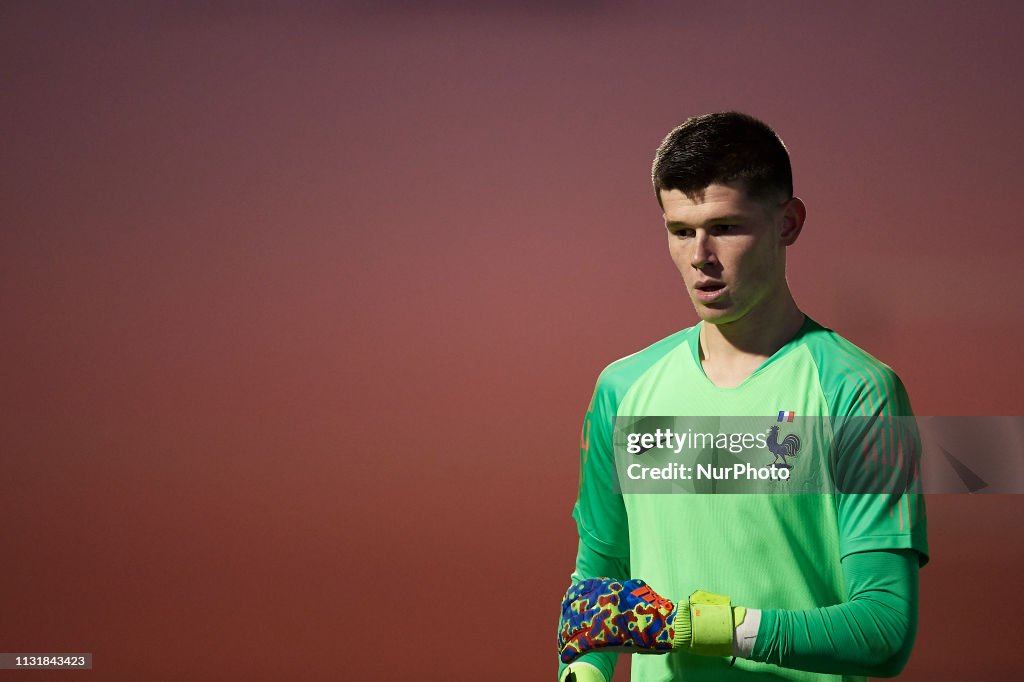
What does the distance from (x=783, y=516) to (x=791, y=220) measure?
340mm

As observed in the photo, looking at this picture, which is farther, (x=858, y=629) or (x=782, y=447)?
(x=782, y=447)

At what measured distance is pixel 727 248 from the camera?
4.09ft

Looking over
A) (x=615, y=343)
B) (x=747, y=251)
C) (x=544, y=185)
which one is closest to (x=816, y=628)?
(x=747, y=251)

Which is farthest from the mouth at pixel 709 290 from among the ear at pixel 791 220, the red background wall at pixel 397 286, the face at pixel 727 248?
the red background wall at pixel 397 286

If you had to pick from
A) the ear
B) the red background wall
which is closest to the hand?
the ear

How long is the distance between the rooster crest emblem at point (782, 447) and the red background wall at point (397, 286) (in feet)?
4.24

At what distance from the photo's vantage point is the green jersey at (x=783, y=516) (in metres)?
1.18

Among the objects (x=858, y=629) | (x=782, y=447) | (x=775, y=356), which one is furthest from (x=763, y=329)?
(x=858, y=629)

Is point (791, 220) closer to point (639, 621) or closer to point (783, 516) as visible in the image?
point (783, 516)

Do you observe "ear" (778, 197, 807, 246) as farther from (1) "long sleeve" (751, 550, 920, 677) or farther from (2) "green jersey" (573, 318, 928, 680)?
(1) "long sleeve" (751, 550, 920, 677)

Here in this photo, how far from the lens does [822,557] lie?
1215 mm

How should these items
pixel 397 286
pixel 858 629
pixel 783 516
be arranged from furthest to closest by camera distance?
pixel 397 286, pixel 783 516, pixel 858 629

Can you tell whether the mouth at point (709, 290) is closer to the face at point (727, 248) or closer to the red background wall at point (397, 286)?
the face at point (727, 248)

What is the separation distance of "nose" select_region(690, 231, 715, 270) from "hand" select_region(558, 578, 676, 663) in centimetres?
36
